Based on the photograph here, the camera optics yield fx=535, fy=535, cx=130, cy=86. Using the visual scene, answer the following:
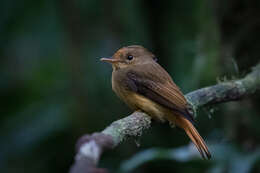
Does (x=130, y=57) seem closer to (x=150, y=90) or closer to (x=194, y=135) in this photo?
(x=150, y=90)

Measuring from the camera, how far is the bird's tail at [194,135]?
12.4ft

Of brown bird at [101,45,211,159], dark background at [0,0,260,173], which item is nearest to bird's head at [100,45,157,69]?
brown bird at [101,45,211,159]

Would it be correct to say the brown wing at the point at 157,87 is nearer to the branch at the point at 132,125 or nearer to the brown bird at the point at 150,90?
the brown bird at the point at 150,90

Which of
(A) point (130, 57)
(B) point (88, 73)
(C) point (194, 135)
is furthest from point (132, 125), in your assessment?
(B) point (88, 73)

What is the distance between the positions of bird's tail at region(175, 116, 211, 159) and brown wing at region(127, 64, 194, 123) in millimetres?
135

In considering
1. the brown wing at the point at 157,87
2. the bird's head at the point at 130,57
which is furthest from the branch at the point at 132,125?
the bird's head at the point at 130,57

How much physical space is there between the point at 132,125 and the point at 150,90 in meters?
0.94

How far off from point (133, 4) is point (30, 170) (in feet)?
7.20

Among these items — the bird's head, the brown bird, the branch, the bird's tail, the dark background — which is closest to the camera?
the branch

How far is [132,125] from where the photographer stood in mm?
3416

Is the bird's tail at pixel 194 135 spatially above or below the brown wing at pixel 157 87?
below

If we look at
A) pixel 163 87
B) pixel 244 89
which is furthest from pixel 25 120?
pixel 244 89

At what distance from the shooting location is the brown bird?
156 inches

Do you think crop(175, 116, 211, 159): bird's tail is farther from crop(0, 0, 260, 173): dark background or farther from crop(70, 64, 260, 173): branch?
crop(0, 0, 260, 173): dark background
